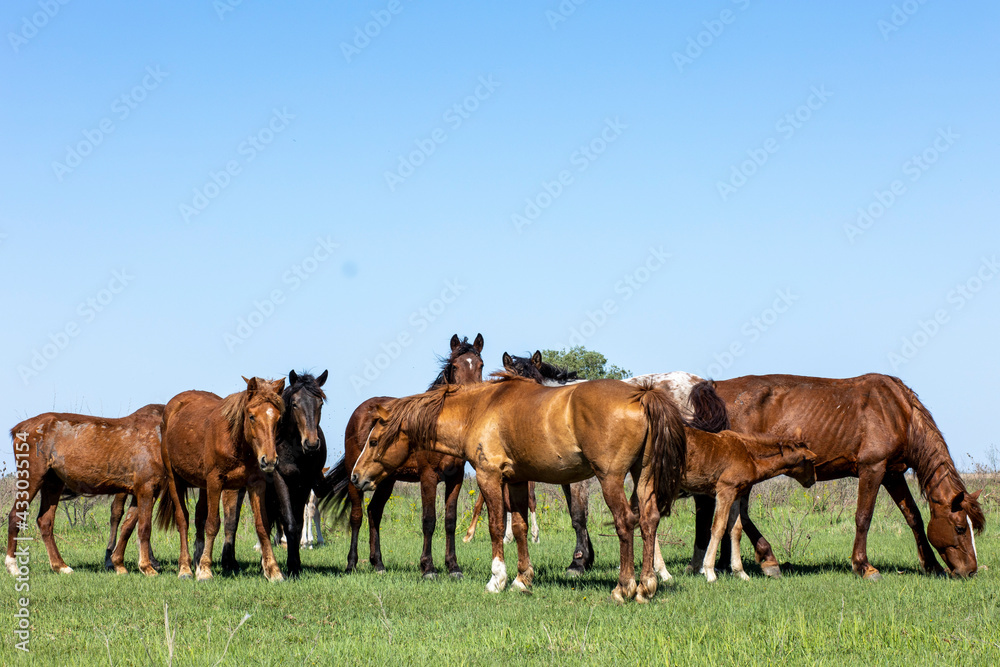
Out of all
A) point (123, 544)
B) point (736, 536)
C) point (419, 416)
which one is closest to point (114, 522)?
point (123, 544)

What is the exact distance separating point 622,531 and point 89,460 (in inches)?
289

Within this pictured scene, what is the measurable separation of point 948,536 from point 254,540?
39.9ft

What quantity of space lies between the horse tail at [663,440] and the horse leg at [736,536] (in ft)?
7.42

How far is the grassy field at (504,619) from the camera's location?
6039 mm

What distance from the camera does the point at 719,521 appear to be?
975 centimetres

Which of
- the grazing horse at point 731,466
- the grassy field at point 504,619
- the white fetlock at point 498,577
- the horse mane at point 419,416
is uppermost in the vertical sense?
the horse mane at point 419,416

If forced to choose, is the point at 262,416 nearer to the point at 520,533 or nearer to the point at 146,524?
the point at 146,524

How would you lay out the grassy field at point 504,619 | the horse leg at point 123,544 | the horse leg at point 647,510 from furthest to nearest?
the horse leg at point 123,544, the horse leg at point 647,510, the grassy field at point 504,619

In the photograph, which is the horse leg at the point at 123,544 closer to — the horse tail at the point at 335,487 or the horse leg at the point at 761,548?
the horse tail at the point at 335,487

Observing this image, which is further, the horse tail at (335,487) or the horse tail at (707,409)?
the horse tail at (335,487)

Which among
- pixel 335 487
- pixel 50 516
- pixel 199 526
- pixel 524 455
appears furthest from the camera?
pixel 335 487

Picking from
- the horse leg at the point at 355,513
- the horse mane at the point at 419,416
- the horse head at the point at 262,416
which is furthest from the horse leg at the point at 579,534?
the horse head at the point at 262,416

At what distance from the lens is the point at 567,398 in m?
8.49

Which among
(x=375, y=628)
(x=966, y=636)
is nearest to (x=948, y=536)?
(x=966, y=636)
